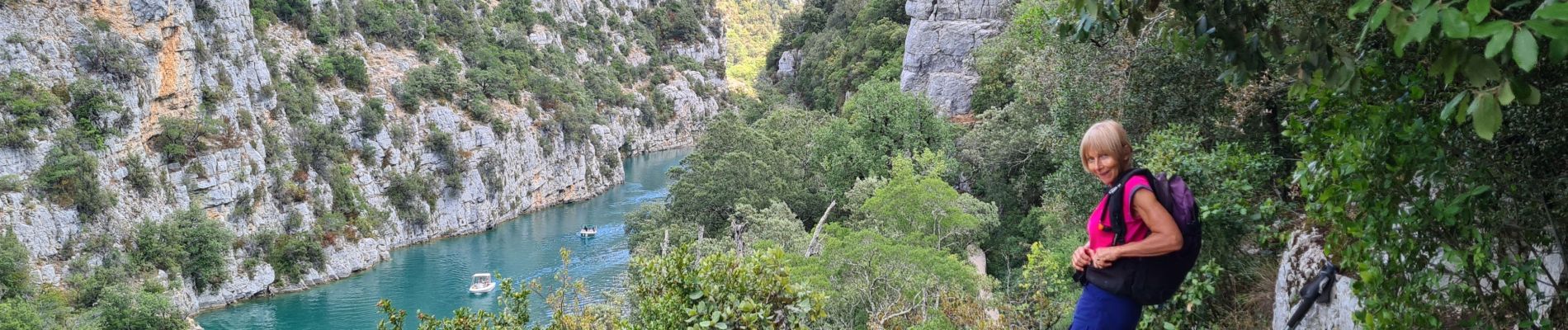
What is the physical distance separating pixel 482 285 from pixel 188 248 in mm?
9052

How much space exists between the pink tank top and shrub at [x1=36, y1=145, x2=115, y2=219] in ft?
106

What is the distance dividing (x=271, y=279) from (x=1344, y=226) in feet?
111

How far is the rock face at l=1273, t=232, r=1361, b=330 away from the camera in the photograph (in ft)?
17.2

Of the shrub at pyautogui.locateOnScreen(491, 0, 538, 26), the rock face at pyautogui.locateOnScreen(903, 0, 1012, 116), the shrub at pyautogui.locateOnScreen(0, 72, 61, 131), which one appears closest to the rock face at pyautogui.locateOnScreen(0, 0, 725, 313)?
the shrub at pyautogui.locateOnScreen(0, 72, 61, 131)

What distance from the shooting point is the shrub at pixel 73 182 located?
26.8m

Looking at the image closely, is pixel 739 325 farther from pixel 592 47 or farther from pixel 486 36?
pixel 592 47

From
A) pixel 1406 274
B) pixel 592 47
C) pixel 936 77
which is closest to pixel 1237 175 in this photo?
pixel 1406 274

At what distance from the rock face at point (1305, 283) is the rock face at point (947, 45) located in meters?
Result: 22.4

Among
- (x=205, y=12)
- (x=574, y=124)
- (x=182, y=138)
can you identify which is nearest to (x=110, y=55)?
(x=182, y=138)

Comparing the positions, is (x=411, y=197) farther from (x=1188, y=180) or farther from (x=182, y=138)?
(x=1188, y=180)

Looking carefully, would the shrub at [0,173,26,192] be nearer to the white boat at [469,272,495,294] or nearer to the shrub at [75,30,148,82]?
the shrub at [75,30,148,82]

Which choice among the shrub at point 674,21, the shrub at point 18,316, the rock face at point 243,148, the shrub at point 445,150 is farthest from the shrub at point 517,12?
the shrub at point 18,316

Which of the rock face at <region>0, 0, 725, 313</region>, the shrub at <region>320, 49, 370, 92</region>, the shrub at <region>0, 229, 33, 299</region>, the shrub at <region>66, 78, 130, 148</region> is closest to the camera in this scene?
the shrub at <region>0, 229, 33, 299</region>

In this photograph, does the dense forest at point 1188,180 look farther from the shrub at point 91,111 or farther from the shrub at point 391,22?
the shrub at point 391,22
